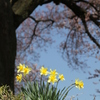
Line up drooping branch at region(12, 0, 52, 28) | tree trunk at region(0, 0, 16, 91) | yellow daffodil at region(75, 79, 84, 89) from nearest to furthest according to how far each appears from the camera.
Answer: yellow daffodil at region(75, 79, 84, 89) < tree trunk at region(0, 0, 16, 91) < drooping branch at region(12, 0, 52, 28)

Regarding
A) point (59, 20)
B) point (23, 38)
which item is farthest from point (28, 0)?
point (23, 38)

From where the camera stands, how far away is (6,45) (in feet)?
20.4

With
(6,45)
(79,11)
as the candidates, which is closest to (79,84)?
(6,45)

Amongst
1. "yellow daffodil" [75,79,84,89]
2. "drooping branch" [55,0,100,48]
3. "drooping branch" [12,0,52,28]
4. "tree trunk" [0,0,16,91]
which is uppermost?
"drooping branch" [55,0,100,48]

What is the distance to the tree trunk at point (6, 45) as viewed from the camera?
606 centimetres

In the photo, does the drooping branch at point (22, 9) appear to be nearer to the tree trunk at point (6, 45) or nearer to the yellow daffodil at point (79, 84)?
the tree trunk at point (6, 45)

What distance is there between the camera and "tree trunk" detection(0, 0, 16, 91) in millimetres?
6058

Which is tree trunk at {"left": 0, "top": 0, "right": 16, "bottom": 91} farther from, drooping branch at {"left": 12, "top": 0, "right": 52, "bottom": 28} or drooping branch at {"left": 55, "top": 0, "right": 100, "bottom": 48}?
drooping branch at {"left": 55, "top": 0, "right": 100, "bottom": 48}

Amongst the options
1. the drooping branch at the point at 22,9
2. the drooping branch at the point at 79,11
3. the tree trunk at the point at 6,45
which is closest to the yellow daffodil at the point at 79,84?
the tree trunk at the point at 6,45

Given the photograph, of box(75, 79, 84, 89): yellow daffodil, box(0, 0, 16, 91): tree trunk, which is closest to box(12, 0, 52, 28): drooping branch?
box(0, 0, 16, 91): tree trunk

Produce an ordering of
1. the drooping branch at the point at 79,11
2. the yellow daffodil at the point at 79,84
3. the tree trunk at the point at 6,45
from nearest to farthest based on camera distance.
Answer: the yellow daffodil at the point at 79,84
the tree trunk at the point at 6,45
the drooping branch at the point at 79,11

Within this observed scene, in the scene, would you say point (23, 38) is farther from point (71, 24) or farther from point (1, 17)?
point (1, 17)

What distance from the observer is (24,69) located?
348cm

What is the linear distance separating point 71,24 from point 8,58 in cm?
590
